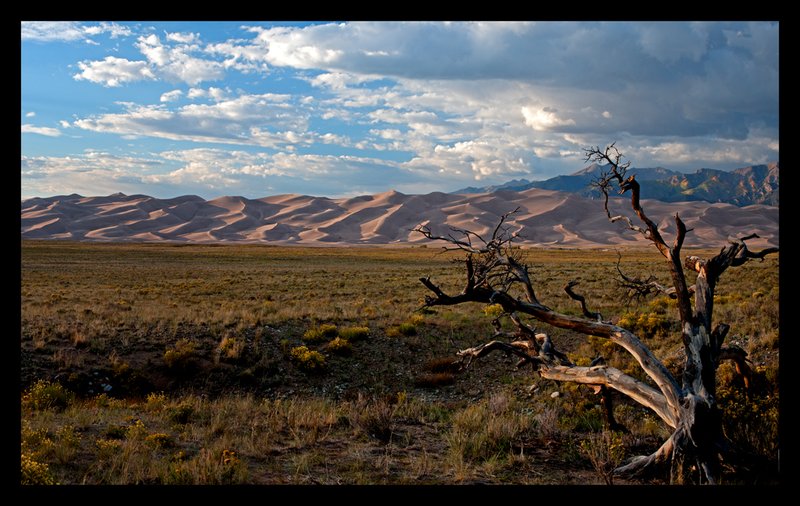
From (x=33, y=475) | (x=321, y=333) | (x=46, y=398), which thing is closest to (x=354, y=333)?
(x=321, y=333)

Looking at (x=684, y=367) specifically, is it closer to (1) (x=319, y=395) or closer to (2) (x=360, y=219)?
(1) (x=319, y=395)

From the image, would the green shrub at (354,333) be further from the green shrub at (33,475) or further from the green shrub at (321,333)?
the green shrub at (33,475)

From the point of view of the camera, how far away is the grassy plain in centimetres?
500

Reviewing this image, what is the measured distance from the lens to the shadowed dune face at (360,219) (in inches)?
5482

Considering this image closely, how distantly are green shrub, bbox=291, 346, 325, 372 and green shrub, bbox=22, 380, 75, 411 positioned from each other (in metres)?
4.44

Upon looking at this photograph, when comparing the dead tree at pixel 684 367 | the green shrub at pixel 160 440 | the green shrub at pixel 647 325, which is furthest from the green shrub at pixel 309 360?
the green shrub at pixel 647 325

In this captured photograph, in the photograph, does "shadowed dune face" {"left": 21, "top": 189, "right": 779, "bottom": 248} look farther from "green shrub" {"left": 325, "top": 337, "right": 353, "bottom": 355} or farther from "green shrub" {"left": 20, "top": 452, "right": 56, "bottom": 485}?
"green shrub" {"left": 20, "top": 452, "right": 56, "bottom": 485}

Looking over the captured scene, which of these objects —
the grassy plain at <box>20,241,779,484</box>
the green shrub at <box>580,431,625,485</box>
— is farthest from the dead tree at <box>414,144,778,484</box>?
the grassy plain at <box>20,241,779,484</box>

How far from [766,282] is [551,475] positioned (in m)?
24.2

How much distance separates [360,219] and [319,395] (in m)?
160

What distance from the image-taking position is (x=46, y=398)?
8016mm
